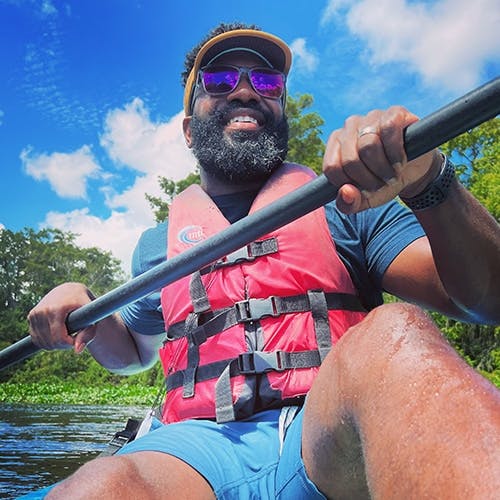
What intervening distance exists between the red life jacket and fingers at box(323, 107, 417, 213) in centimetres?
49

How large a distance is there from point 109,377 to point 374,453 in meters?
31.9

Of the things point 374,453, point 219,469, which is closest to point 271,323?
point 219,469

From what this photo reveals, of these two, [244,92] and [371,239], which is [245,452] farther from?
[244,92]

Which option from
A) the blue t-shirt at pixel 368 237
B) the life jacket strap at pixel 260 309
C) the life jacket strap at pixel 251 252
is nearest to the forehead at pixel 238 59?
the blue t-shirt at pixel 368 237

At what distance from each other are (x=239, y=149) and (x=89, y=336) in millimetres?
896

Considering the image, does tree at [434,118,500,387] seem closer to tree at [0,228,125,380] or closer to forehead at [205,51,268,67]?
forehead at [205,51,268,67]

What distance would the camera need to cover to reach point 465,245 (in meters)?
1.39

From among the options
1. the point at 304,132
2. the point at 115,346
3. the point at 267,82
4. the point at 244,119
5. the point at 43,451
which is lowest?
the point at 115,346

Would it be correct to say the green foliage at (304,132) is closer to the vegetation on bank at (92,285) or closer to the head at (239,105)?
the vegetation on bank at (92,285)

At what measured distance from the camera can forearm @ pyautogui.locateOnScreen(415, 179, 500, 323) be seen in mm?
1360

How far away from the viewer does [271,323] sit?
1606mm

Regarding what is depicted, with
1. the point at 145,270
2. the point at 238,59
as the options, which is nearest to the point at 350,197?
the point at 145,270

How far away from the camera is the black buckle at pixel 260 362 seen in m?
1.51

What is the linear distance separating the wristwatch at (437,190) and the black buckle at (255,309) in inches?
19.0
